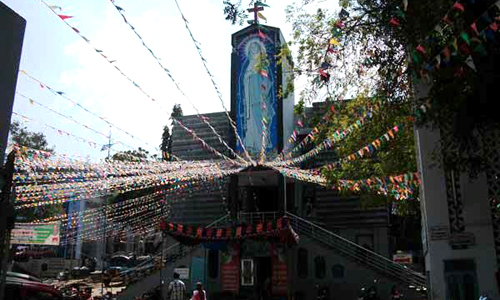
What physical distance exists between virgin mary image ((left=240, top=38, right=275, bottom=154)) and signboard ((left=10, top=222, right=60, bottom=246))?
38.9 ft

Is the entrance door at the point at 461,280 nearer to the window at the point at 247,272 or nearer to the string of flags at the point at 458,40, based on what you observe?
the string of flags at the point at 458,40

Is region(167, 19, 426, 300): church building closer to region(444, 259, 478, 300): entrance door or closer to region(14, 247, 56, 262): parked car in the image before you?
region(444, 259, 478, 300): entrance door

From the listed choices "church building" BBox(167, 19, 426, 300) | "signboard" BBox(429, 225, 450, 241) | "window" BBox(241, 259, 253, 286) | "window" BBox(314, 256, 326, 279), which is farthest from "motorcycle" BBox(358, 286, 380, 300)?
"signboard" BBox(429, 225, 450, 241)

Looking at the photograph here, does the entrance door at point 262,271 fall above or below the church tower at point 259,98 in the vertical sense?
below

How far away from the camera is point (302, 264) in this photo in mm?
20125

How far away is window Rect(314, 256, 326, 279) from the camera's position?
19630 millimetres

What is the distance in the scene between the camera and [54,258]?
112ft

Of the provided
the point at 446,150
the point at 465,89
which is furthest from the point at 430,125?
the point at 465,89

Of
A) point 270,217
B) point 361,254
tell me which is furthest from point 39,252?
point 361,254

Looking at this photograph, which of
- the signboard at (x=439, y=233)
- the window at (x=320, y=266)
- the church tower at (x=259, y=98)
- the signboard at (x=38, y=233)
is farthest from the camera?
the signboard at (x=38, y=233)

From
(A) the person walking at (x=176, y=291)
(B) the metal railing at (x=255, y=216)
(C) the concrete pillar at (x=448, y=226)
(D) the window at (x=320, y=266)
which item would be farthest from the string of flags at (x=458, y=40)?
(B) the metal railing at (x=255, y=216)

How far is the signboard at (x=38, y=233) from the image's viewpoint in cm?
2465

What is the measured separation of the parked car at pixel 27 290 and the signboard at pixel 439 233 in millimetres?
8766

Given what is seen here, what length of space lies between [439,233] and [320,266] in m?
10.8
